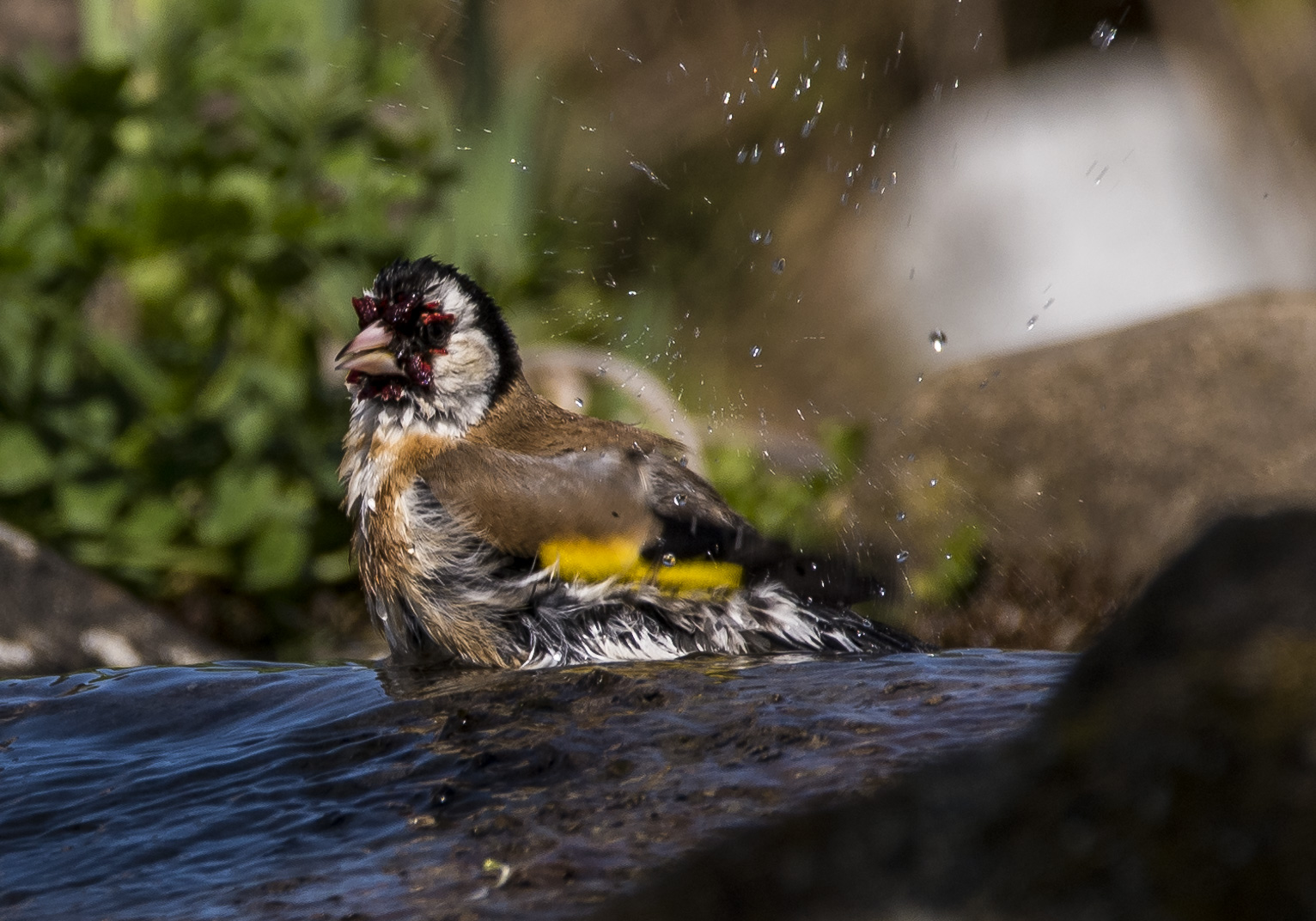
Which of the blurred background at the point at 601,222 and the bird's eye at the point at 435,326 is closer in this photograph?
the bird's eye at the point at 435,326

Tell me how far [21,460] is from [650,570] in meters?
2.57

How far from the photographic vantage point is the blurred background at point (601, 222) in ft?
16.7

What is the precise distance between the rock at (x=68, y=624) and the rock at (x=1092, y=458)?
255 cm

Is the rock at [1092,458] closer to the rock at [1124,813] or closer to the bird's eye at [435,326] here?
the bird's eye at [435,326]

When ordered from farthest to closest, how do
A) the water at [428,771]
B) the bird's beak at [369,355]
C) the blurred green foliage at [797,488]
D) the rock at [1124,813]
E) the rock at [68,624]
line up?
the blurred green foliage at [797,488], the rock at [68,624], the bird's beak at [369,355], the water at [428,771], the rock at [1124,813]

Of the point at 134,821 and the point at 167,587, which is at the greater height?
the point at 167,587

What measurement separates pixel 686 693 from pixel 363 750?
598 millimetres

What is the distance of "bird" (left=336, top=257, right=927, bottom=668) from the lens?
3.57 metres

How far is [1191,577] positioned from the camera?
4.47 ft

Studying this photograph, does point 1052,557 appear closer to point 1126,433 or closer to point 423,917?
point 1126,433

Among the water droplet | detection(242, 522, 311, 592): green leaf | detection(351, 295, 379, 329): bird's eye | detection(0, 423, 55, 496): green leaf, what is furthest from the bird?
the water droplet

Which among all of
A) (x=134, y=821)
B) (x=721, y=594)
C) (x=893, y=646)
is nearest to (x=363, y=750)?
(x=134, y=821)

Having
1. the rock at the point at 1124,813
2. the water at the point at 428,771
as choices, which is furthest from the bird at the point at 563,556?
the rock at the point at 1124,813

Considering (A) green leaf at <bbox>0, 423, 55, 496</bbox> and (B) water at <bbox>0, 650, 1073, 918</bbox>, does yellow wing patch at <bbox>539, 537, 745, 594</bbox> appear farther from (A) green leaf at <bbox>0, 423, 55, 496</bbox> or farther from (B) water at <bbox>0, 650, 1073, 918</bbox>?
(A) green leaf at <bbox>0, 423, 55, 496</bbox>
